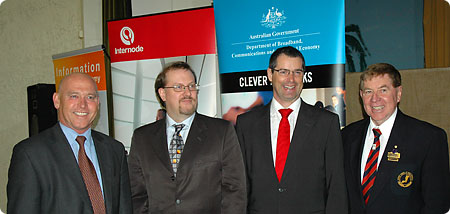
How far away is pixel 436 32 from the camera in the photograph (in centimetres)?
516

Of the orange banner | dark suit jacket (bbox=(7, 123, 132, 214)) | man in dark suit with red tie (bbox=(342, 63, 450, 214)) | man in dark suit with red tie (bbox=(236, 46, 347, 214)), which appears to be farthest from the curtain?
dark suit jacket (bbox=(7, 123, 132, 214))

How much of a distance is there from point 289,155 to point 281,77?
0.50 meters

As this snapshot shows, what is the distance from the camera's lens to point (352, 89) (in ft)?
11.0

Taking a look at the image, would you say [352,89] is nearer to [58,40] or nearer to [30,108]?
[30,108]

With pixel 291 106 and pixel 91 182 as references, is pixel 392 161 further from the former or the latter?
pixel 91 182

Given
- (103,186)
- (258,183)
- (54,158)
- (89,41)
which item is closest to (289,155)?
(258,183)

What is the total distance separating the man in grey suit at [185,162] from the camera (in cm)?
227

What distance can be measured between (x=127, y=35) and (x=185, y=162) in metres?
2.32

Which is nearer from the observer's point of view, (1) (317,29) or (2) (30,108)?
(1) (317,29)

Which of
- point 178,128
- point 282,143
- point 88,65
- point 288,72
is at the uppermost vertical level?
point 88,65

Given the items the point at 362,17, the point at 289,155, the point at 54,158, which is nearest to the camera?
the point at 54,158

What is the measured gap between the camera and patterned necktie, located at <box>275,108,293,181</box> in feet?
7.46

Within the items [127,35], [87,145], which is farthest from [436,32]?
[87,145]

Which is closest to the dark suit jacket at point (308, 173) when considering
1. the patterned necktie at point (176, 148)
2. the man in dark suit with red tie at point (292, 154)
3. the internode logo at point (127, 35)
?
the man in dark suit with red tie at point (292, 154)
